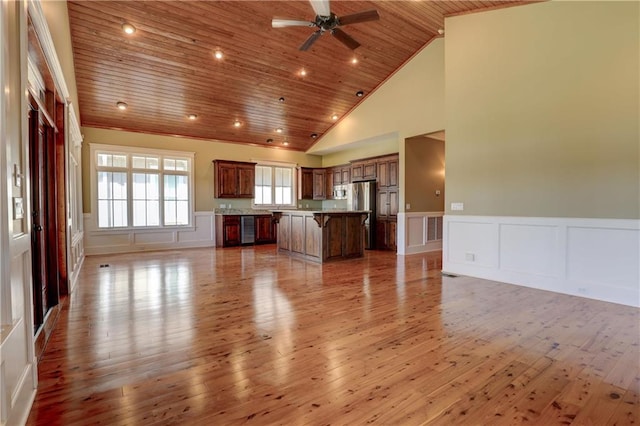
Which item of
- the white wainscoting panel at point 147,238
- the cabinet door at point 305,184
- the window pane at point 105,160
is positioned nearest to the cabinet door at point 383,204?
the cabinet door at point 305,184

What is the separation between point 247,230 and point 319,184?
9.05ft

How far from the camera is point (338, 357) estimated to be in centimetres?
234

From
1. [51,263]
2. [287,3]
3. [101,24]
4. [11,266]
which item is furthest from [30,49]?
[287,3]

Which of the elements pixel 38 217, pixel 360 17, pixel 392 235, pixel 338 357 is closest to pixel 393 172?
pixel 392 235

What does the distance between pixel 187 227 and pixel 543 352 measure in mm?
7947

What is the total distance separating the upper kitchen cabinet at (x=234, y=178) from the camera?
8.75 meters

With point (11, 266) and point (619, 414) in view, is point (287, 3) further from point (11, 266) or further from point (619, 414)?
point (619, 414)

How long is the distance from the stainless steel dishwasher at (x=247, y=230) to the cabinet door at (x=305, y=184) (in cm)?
196

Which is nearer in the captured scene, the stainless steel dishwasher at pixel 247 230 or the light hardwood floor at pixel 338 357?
the light hardwood floor at pixel 338 357

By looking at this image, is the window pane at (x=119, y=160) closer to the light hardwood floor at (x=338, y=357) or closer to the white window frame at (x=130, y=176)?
the white window frame at (x=130, y=176)

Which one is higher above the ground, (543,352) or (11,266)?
(11,266)

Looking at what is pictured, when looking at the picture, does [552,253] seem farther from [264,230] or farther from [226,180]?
[226,180]

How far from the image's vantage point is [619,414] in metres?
1.72

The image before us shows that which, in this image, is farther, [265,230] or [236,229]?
[265,230]
